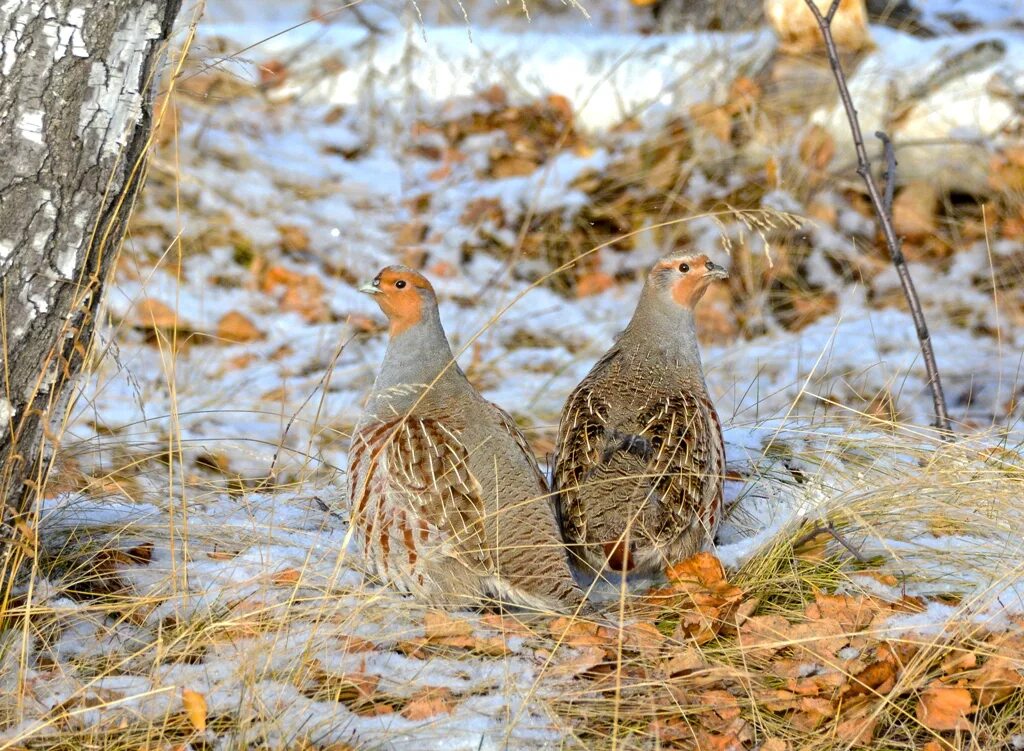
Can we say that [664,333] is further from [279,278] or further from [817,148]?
[817,148]

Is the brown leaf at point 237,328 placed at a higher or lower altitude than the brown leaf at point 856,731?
higher

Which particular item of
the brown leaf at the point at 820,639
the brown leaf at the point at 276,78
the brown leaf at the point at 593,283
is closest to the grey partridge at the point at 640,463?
the brown leaf at the point at 820,639

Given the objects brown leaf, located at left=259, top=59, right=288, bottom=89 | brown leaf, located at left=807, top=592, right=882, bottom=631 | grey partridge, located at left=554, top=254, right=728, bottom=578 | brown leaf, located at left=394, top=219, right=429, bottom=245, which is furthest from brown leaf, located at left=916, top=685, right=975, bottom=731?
brown leaf, located at left=259, top=59, right=288, bottom=89

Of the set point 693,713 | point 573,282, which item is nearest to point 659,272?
point 693,713

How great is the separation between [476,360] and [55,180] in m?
4.15

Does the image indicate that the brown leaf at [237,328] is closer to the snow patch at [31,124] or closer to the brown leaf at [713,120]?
the brown leaf at [713,120]

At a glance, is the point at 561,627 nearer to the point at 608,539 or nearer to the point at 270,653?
the point at 608,539

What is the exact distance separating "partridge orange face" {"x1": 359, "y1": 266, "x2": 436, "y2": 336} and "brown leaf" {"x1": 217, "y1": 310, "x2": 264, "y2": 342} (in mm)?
3416

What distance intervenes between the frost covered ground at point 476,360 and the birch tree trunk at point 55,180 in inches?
8.3

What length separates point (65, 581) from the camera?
3.07 meters

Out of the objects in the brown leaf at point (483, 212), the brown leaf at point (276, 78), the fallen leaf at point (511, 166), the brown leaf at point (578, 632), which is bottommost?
the brown leaf at point (578, 632)

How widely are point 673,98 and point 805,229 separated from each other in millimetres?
1540

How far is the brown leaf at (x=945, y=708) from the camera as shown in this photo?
2.70 m

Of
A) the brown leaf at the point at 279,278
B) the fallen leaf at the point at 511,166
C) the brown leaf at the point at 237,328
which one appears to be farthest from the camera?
the fallen leaf at the point at 511,166
